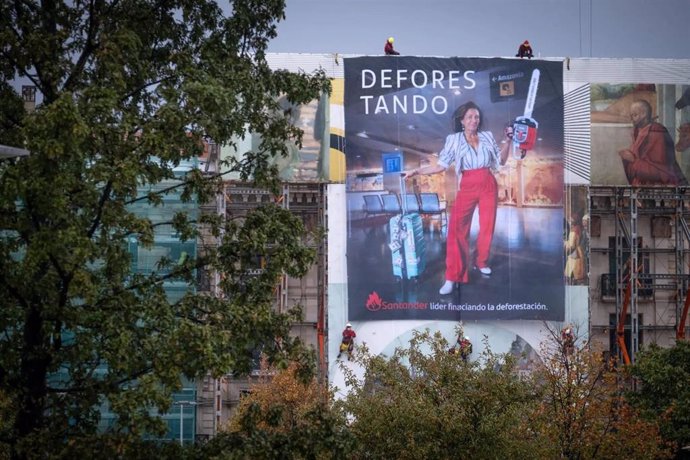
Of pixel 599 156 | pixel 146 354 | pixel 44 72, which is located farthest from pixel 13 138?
pixel 599 156

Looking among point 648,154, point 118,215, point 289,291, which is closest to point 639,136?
point 648,154

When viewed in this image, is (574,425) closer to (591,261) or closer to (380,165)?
(380,165)

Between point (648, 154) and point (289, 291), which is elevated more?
point (648, 154)

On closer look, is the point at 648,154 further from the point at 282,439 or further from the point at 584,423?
the point at 282,439

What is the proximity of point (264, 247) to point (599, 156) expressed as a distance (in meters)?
38.9

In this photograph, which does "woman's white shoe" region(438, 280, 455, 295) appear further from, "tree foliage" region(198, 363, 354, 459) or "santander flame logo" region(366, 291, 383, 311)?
"tree foliage" region(198, 363, 354, 459)

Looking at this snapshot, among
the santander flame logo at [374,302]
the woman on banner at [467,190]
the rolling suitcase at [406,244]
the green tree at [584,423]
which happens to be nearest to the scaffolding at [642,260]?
the woman on banner at [467,190]

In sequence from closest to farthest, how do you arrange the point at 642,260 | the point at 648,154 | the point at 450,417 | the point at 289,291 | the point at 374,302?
1. the point at 450,417
2. the point at 374,302
3. the point at 648,154
4. the point at 289,291
5. the point at 642,260

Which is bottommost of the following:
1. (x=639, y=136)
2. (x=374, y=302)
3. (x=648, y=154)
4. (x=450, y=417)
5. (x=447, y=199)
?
(x=450, y=417)

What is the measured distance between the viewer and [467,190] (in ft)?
180

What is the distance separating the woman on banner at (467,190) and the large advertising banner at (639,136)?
4.50 m

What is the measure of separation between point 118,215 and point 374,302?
1452 inches

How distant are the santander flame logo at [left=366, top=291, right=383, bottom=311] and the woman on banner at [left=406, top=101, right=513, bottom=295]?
8.26ft

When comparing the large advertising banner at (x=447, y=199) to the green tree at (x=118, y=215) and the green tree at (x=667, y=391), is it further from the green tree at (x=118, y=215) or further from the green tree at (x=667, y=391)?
the green tree at (x=118, y=215)
